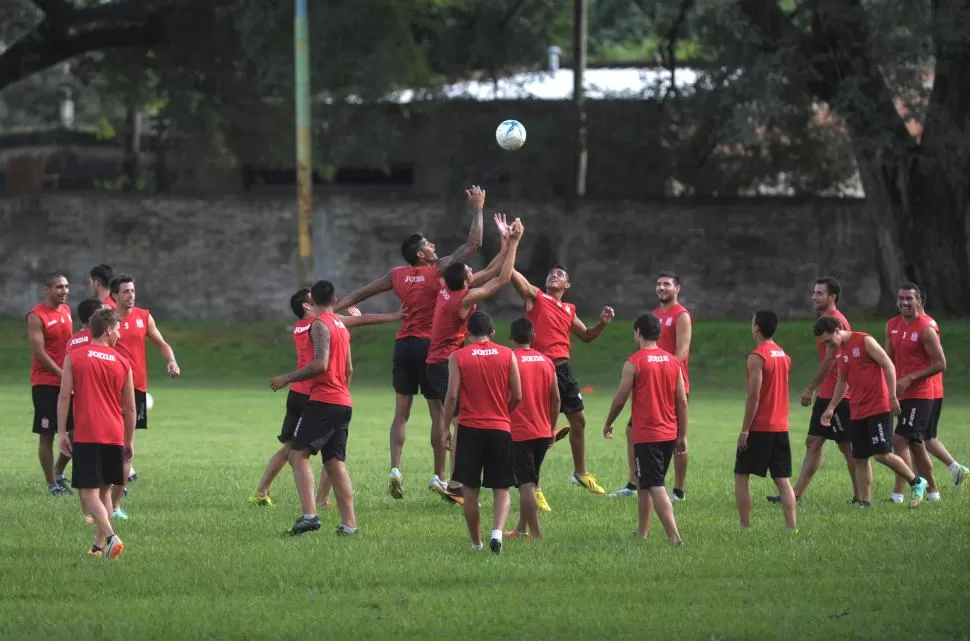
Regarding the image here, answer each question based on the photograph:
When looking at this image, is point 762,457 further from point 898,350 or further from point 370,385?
point 370,385

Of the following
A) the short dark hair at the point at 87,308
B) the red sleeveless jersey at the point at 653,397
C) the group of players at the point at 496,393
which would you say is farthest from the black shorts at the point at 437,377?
the short dark hair at the point at 87,308

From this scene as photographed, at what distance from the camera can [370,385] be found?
31609 mm

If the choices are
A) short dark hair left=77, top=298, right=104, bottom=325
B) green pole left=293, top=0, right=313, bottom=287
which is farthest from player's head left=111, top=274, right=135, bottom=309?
green pole left=293, top=0, right=313, bottom=287

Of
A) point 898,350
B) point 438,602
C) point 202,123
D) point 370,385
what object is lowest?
point 370,385

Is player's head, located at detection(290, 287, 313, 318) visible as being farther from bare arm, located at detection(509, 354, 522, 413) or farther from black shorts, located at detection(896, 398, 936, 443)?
black shorts, located at detection(896, 398, 936, 443)

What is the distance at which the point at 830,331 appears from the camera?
14.4 metres

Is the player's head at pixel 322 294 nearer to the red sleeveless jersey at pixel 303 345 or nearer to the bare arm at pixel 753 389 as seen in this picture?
the red sleeveless jersey at pixel 303 345

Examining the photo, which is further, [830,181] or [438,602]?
[830,181]

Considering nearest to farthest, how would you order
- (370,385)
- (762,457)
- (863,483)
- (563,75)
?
(762,457), (863,483), (370,385), (563,75)

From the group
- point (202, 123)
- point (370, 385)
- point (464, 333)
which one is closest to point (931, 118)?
point (370, 385)

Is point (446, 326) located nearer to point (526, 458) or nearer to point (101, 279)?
point (526, 458)

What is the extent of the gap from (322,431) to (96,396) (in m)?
1.93

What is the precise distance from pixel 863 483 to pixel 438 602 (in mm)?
6084

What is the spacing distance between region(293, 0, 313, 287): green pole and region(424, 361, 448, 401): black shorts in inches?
826
